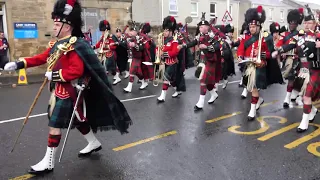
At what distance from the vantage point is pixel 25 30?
15.8m

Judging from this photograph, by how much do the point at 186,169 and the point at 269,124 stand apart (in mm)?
2672

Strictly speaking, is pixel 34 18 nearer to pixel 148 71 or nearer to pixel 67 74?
pixel 148 71

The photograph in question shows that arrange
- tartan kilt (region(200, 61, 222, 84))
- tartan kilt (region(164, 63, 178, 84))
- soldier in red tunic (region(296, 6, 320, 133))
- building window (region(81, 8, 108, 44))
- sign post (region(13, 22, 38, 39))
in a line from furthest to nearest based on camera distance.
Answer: building window (region(81, 8, 108, 44)) → sign post (region(13, 22, 38, 39)) → tartan kilt (region(164, 63, 178, 84)) → tartan kilt (region(200, 61, 222, 84)) → soldier in red tunic (region(296, 6, 320, 133))

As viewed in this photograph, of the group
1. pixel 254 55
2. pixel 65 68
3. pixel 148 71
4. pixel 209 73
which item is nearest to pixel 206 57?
pixel 209 73

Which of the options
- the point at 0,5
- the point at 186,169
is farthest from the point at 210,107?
the point at 0,5

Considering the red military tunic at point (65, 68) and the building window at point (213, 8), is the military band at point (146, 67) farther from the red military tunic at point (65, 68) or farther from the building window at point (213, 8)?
the building window at point (213, 8)

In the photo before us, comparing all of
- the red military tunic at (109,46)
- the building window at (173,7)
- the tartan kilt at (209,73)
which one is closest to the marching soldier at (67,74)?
the tartan kilt at (209,73)

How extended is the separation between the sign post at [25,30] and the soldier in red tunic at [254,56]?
1187cm

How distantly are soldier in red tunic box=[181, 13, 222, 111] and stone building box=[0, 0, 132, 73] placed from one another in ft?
31.9

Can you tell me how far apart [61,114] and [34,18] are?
13259mm

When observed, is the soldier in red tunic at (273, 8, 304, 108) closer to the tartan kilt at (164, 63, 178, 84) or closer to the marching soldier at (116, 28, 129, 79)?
the tartan kilt at (164, 63, 178, 84)

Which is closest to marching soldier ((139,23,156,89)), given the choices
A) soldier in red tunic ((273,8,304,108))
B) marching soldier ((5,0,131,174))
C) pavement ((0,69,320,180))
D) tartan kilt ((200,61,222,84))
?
tartan kilt ((200,61,222,84))

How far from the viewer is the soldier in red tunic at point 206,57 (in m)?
7.47

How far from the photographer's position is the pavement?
414 cm
